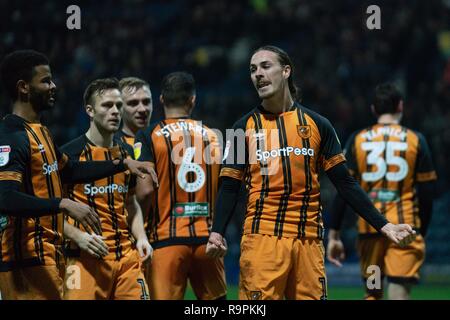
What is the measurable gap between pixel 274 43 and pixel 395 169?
9056 mm

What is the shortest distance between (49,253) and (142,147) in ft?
5.23

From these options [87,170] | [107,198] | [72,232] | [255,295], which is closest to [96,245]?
[72,232]

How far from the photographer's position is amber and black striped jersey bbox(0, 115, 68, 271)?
463 centimetres

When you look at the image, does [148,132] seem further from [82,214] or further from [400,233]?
[400,233]

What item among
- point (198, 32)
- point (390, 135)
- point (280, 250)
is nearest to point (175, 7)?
point (198, 32)

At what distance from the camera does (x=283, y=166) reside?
5.14 m

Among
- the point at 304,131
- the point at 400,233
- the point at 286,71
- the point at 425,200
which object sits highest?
the point at 286,71

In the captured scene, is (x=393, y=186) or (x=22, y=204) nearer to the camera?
(x=22, y=204)

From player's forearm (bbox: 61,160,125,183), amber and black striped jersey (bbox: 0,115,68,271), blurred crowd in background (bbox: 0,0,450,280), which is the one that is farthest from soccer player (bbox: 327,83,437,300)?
blurred crowd in background (bbox: 0,0,450,280)

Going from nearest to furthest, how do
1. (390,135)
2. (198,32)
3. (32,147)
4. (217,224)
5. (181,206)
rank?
1. (32,147)
2. (217,224)
3. (181,206)
4. (390,135)
5. (198,32)

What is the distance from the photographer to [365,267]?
24.2ft

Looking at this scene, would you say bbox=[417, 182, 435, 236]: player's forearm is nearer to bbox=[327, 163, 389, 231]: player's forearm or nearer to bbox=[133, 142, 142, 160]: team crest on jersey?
bbox=[327, 163, 389, 231]: player's forearm
